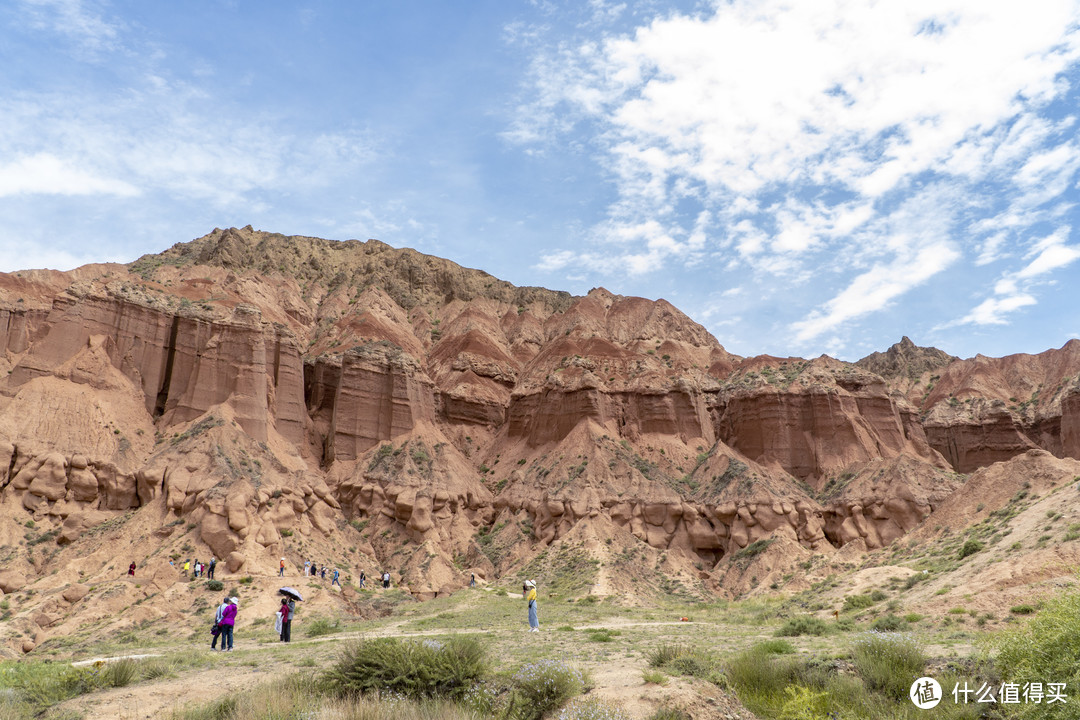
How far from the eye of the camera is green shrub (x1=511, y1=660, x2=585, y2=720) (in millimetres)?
12031

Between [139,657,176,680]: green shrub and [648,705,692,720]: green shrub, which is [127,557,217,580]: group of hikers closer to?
[139,657,176,680]: green shrub

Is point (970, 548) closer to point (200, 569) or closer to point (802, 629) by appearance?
point (802, 629)

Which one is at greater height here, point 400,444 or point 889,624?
point 400,444

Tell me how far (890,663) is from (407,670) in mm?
8836

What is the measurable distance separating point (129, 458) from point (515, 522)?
91.8 ft

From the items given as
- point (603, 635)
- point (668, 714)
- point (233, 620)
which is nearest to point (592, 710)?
point (668, 714)

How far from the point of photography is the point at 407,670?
13.4 m

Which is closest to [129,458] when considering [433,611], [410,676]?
[433,611]

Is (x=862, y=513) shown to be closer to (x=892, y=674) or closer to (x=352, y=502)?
(x=352, y=502)

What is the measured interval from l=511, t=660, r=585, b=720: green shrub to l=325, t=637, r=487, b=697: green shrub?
1213mm

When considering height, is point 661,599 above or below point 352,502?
below

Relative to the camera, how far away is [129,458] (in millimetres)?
46594

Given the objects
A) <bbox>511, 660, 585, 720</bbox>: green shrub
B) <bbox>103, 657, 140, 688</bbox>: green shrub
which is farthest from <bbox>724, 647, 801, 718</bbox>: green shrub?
<bbox>103, 657, 140, 688</bbox>: green shrub

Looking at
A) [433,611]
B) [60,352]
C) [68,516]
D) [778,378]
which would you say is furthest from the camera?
[778,378]
